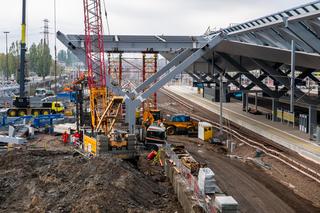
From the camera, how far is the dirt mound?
22.1m

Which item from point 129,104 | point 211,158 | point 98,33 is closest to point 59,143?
point 129,104

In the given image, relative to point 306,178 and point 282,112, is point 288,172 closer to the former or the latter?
point 306,178

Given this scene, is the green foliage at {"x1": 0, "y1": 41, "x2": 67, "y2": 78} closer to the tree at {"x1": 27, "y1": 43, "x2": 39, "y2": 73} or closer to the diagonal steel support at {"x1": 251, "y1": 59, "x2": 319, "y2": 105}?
the tree at {"x1": 27, "y1": 43, "x2": 39, "y2": 73}

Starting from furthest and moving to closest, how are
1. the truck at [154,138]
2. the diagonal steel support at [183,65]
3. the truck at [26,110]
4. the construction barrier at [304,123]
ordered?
the truck at [26,110]
the diagonal steel support at [183,65]
the construction barrier at [304,123]
the truck at [154,138]

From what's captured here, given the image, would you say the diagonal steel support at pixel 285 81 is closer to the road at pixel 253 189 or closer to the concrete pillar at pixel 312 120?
the concrete pillar at pixel 312 120

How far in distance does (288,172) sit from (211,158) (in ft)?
24.2

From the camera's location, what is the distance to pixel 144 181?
27375mm

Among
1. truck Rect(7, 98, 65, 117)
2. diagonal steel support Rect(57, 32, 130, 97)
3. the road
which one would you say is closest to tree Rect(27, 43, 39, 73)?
truck Rect(7, 98, 65, 117)

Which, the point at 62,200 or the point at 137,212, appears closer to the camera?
the point at 137,212

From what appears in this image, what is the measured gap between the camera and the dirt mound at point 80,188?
2214 cm

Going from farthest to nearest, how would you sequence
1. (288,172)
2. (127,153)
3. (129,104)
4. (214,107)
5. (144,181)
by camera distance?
(214,107), (129,104), (127,153), (288,172), (144,181)

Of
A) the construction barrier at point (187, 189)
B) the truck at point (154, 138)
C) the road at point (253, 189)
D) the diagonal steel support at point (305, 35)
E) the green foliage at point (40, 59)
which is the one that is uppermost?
the green foliage at point (40, 59)

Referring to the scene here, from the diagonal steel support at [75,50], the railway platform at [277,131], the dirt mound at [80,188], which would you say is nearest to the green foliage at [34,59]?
the railway platform at [277,131]

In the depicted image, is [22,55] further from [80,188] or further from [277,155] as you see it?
[80,188]
